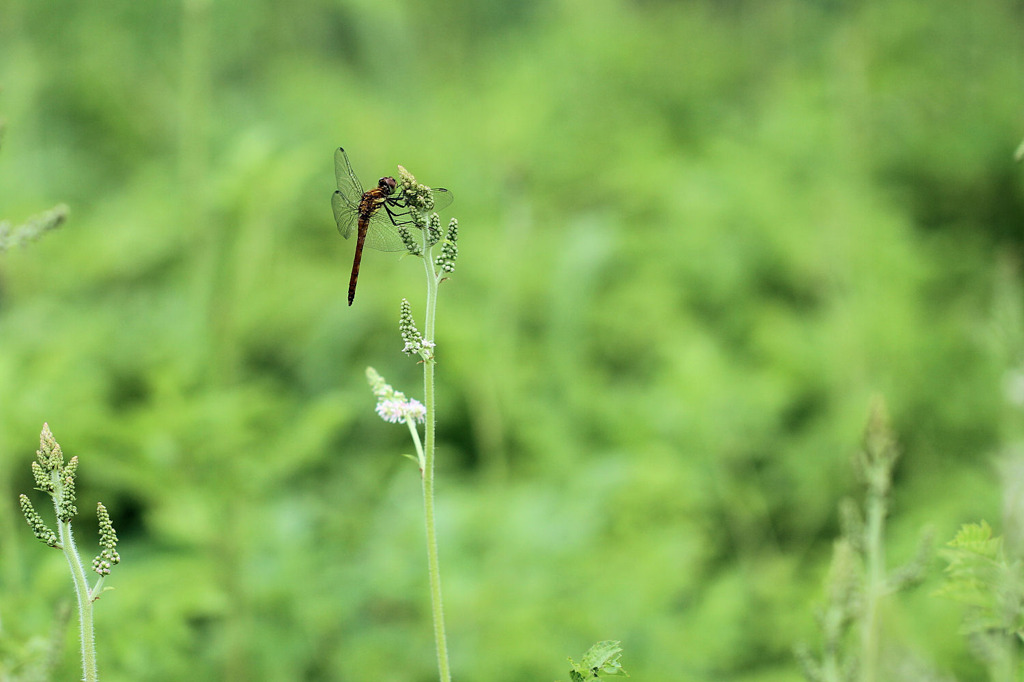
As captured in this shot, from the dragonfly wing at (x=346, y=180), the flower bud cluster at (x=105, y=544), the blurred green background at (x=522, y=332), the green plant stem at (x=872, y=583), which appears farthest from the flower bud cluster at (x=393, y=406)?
the blurred green background at (x=522, y=332)

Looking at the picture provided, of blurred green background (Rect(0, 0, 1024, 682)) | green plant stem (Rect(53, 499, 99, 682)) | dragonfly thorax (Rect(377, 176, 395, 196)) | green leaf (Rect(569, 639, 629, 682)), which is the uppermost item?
blurred green background (Rect(0, 0, 1024, 682))

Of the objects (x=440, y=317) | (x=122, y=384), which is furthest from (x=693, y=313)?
(x=122, y=384)

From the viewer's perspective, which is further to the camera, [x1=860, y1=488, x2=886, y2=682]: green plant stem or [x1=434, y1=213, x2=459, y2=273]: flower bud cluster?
[x1=860, y1=488, x2=886, y2=682]: green plant stem

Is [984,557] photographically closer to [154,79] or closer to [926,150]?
[926,150]

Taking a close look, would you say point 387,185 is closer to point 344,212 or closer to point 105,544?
point 344,212

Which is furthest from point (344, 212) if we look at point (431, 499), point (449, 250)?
point (431, 499)

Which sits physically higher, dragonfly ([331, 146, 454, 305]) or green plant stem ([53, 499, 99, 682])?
dragonfly ([331, 146, 454, 305])

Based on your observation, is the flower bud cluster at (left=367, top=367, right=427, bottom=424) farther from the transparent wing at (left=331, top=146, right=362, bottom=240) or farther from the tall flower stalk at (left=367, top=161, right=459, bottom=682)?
the transparent wing at (left=331, top=146, right=362, bottom=240)

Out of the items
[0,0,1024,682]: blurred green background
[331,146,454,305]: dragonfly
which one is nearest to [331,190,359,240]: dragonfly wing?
[331,146,454,305]: dragonfly
